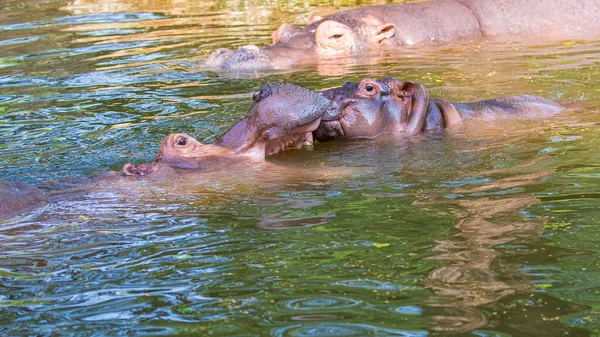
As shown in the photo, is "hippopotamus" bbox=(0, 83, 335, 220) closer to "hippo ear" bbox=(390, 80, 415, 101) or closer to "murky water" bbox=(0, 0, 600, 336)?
"murky water" bbox=(0, 0, 600, 336)

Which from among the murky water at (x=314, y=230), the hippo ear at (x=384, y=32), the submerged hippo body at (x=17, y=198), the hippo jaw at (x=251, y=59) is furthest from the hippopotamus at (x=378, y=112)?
the hippo ear at (x=384, y=32)

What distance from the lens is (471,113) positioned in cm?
614

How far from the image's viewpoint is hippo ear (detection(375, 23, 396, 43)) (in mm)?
10367

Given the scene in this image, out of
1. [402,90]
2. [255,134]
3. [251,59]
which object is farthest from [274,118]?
[251,59]

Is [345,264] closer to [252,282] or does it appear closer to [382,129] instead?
[252,282]

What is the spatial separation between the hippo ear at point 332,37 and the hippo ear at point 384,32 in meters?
0.38

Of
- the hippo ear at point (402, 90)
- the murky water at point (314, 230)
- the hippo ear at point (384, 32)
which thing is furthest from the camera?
the hippo ear at point (384, 32)

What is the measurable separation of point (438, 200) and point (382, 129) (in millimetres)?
1562

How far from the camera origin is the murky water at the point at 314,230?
3.16m

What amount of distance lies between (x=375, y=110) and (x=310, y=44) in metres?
4.34

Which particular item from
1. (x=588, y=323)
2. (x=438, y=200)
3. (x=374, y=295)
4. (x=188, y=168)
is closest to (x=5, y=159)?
(x=188, y=168)

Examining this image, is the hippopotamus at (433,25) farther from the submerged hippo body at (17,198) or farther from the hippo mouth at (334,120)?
the submerged hippo body at (17,198)

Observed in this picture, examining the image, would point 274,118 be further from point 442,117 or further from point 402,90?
point 442,117

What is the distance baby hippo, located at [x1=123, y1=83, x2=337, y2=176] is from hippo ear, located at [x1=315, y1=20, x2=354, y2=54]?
4.92 metres
